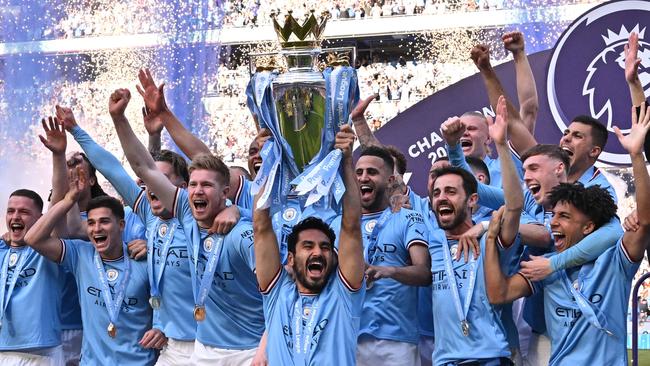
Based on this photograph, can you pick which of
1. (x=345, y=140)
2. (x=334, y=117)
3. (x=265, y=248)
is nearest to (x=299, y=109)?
(x=334, y=117)

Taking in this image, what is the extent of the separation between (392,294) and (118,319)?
1.60 metres

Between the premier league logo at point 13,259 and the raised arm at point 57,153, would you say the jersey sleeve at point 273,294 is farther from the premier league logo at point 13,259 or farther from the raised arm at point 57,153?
the premier league logo at point 13,259

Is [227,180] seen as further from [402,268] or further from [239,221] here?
[402,268]

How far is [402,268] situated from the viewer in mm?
5492

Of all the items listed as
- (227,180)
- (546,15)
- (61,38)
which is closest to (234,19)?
(61,38)

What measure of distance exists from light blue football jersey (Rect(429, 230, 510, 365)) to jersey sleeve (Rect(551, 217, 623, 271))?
43 centimetres

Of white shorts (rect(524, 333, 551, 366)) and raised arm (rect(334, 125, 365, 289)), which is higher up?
raised arm (rect(334, 125, 365, 289))

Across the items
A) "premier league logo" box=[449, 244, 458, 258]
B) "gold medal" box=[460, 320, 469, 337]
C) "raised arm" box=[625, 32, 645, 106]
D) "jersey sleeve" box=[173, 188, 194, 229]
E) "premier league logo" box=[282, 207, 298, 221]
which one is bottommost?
"gold medal" box=[460, 320, 469, 337]

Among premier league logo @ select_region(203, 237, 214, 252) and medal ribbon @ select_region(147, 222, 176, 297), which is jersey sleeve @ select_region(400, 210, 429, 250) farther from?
medal ribbon @ select_region(147, 222, 176, 297)

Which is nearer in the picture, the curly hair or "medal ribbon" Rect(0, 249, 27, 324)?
the curly hair

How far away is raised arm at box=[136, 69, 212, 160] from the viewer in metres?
6.41

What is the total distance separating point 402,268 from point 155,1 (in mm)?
17868

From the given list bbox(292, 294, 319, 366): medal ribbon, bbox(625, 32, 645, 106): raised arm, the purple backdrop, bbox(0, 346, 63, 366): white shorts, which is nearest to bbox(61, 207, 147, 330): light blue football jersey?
→ bbox(0, 346, 63, 366): white shorts

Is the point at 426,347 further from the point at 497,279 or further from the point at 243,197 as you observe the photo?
the point at 243,197
